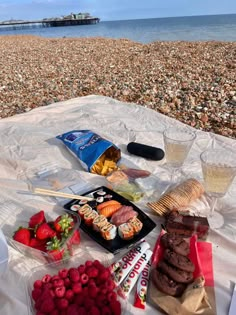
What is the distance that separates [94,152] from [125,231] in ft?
2.49

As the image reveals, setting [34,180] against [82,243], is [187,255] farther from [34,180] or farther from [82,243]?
[34,180]

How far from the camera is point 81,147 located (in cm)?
191

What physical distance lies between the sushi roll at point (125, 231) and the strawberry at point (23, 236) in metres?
0.38

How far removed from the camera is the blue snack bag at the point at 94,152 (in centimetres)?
183

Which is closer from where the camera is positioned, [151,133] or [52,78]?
[151,133]

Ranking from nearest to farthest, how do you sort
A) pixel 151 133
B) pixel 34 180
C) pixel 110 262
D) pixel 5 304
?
pixel 5 304, pixel 110 262, pixel 34 180, pixel 151 133

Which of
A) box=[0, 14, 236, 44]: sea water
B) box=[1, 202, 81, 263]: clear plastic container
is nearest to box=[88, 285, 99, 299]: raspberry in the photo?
box=[1, 202, 81, 263]: clear plastic container

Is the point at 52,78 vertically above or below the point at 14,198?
below

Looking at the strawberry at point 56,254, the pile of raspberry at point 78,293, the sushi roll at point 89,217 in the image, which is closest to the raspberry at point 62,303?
the pile of raspberry at point 78,293

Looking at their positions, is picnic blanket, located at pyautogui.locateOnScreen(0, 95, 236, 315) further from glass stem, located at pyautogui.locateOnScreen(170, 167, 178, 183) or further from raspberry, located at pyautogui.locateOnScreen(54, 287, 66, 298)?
raspberry, located at pyautogui.locateOnScreen(54, 287, 66, 298)

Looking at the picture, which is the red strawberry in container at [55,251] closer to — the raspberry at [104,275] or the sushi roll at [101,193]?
the raspberry at [104,275]

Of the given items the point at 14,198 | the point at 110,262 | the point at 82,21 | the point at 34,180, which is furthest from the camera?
the point at 82,21

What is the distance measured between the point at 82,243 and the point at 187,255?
1.48ft

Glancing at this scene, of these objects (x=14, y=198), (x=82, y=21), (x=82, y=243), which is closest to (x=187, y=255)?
(x=82, y=243)
